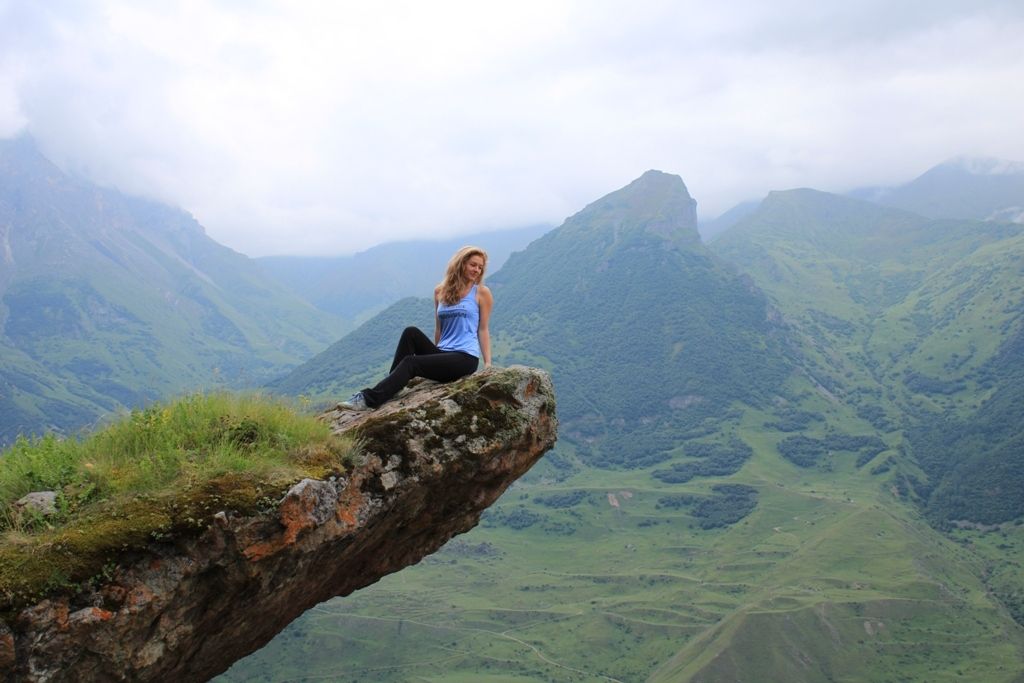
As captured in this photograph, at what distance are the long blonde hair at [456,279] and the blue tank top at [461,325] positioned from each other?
0.36ft

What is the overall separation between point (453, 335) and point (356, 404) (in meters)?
1.89

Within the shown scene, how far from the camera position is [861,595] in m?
142

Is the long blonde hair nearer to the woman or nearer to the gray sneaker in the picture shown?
the woman

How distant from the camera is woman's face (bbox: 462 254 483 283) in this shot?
1226cm

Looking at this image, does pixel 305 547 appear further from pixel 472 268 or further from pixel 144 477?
pixel 472 268

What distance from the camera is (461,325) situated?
1234 cm

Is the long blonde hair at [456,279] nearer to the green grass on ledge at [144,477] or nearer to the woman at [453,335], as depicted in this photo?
the woman at [453,335]

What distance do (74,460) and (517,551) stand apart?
192 metres

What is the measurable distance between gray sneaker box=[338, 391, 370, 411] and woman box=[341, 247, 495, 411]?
33mm

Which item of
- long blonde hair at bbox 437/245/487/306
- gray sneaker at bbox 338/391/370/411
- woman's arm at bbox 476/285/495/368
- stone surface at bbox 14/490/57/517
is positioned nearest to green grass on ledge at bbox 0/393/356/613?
stone surface at bbox 14/490/57/517

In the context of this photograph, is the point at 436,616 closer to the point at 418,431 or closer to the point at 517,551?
the point at 517,551

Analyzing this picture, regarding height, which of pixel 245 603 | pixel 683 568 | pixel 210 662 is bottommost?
pixel 683 568

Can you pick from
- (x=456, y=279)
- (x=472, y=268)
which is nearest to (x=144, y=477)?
(x=456, y=279)

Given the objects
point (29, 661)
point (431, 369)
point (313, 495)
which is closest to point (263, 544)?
point (313, 495)
